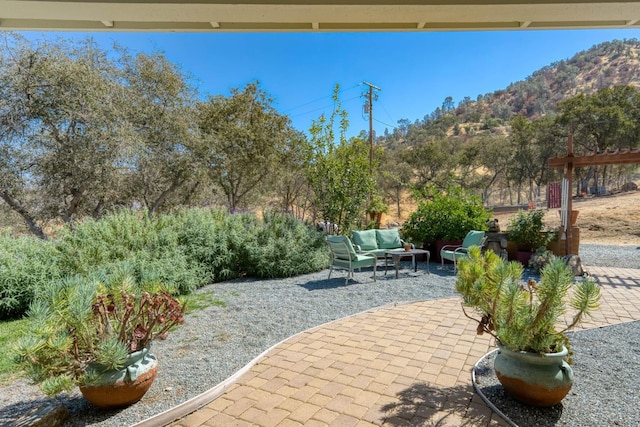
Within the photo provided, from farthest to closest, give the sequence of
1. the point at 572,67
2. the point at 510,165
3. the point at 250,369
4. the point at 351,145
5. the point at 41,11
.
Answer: the point at 572,67
the point at 510,165
the point at 351,145
the point at 250,369
the point at 41,11

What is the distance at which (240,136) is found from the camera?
1180cm

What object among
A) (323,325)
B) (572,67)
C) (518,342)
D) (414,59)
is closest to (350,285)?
(323,325)

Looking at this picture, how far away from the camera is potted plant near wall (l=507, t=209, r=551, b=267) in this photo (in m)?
7.28

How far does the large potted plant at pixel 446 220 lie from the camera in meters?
8.03

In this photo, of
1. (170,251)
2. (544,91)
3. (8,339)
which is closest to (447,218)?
(170,251)

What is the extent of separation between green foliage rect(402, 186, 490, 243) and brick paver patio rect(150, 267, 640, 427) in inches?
152

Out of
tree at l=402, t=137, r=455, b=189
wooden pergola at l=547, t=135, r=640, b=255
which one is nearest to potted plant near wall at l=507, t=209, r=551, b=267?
wooden pergola at l=547, t=135, r=640, b=255

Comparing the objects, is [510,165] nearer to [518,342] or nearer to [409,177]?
[409,177]

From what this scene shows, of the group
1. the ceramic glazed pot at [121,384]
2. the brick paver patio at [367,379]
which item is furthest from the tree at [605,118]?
the ceramic glazed pot at [121,384]

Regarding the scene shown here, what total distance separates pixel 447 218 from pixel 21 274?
8050 millimetres

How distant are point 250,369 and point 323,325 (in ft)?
4.15

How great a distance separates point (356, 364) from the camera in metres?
3.00

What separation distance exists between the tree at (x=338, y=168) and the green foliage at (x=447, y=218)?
4.75 feet

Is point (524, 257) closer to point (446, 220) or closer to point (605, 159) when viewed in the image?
point (446, 220)
